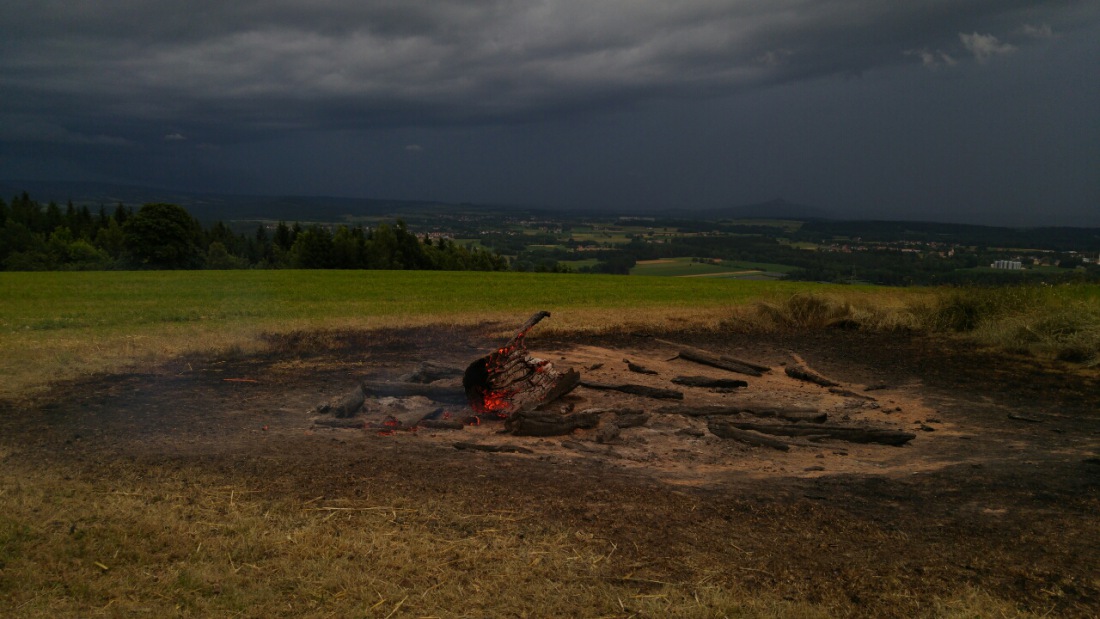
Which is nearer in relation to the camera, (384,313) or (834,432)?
(834,432)

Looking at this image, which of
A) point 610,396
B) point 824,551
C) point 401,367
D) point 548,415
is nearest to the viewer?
point 824,551

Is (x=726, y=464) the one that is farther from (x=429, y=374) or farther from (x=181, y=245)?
(x=181, y=245)

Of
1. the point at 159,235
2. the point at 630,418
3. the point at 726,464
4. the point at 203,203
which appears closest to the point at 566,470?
the point at 726,464

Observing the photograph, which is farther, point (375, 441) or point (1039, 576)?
point (375, 441)

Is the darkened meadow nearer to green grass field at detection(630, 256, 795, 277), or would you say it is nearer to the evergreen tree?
green grass field at detection(630, 256, 795, 277)

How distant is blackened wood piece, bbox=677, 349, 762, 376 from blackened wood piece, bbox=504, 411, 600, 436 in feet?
13.8

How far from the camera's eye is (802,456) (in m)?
6.95

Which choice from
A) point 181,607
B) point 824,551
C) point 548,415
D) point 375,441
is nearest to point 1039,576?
point 824,551

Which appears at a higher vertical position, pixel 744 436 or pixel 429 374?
pixel 429 374

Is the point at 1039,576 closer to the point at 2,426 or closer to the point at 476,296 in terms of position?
the point at 2,426

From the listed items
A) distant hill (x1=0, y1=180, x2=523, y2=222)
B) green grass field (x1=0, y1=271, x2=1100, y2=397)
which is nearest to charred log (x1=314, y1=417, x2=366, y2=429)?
Answer: green grass field (x1=0, y1=271, x2=1100, y2=397)

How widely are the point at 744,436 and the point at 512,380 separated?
2.99 meters

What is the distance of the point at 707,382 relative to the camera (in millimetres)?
10125

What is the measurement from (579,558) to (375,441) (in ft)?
10.7
